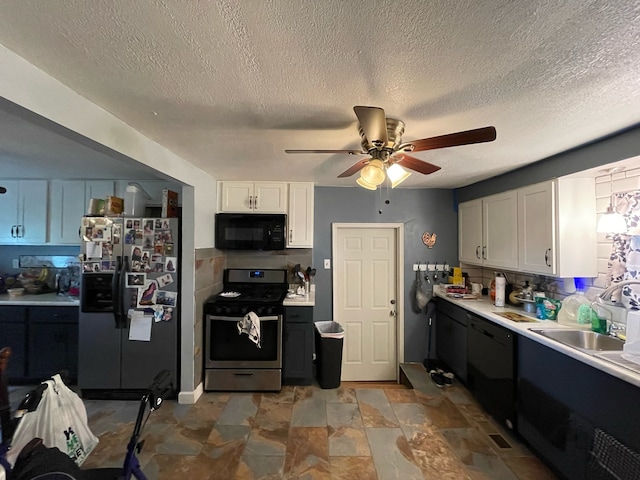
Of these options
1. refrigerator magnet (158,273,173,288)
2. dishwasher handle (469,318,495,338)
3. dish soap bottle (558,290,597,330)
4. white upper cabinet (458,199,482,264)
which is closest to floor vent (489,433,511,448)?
dishwasher handle (469,318,495,338)

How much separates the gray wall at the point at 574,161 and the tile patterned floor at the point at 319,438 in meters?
2.09

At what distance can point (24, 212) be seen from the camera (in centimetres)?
300

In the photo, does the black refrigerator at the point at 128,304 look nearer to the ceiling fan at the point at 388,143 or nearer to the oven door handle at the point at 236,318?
the oven door handle at the point at 236,318

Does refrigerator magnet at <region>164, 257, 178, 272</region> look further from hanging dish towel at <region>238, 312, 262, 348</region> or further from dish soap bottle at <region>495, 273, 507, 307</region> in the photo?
dish soap bottle at <region>495, 273, 507, 307</region>

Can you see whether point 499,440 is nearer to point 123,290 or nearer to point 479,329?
point 479,329

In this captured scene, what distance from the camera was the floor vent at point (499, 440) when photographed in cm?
203

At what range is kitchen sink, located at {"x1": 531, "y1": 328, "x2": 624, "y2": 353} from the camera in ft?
6.20

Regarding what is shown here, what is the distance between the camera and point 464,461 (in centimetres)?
188

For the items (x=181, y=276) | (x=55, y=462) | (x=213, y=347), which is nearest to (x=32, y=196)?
(x=181, y=276)

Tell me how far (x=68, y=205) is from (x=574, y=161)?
4.76m

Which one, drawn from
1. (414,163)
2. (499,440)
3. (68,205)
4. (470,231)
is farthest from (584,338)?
(68,205)

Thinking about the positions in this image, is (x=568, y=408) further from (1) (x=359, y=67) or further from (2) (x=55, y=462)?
(2) (x=55, y=462)

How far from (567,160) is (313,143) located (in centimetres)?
190

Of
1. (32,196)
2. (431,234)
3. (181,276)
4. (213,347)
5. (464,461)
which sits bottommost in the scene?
(464,461)
